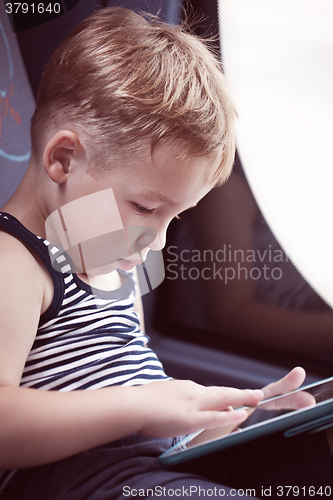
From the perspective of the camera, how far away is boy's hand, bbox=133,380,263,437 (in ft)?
1.13

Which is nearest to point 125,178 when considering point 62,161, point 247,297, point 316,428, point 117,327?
point 62,161

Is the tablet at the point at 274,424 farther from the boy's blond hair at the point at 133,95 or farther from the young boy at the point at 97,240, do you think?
the boy's blond hair at the point at 133,95

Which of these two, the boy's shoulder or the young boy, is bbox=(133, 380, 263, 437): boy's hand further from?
the boy's shoulder

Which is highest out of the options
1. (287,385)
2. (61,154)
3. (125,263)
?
(61,154)

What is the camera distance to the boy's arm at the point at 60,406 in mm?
316

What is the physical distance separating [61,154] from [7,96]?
18cm

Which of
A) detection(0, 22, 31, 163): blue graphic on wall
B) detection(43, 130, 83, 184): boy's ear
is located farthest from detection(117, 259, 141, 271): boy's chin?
detection(0, 22, 31, 163): blue graphic on wall

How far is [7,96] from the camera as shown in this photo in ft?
1.76

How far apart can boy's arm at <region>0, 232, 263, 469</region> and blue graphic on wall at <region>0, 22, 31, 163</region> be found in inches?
8.4

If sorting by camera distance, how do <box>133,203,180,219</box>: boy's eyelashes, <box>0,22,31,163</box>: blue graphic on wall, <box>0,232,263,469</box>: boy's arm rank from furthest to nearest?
<box>0,22,31,163</box>: blue graphic on wall
<box>133,203,180,219</box>: boy's eyelashes
<box>0,232,263,469</box>: boy's arm

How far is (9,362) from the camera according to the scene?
1.08 ft

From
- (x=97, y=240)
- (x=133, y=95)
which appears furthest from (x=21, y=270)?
(x=133, y=95)

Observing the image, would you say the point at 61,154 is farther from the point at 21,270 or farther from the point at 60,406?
the point at 60,406

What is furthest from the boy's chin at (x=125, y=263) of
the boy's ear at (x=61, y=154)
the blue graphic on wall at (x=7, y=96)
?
the blue graphic on wall at (x=7, y=96)
